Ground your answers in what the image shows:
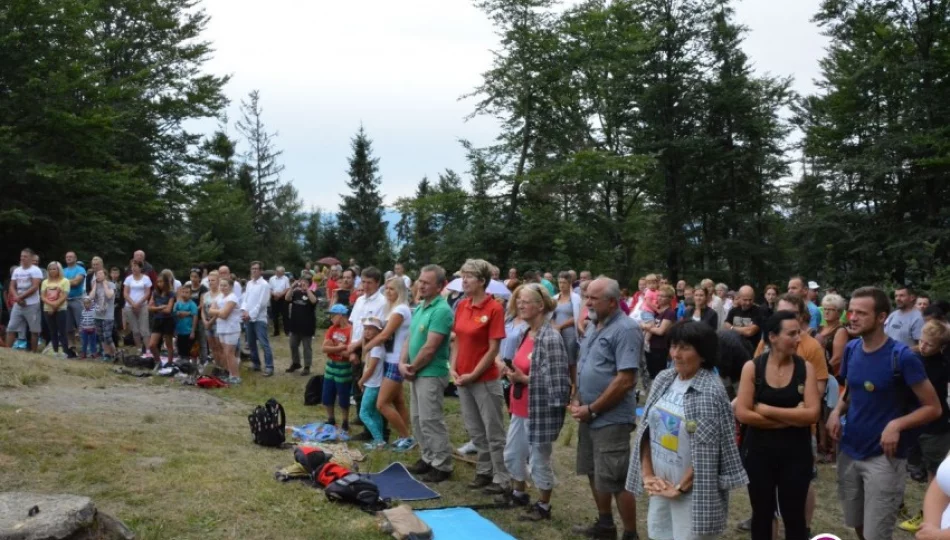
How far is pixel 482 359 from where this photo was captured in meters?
6.31

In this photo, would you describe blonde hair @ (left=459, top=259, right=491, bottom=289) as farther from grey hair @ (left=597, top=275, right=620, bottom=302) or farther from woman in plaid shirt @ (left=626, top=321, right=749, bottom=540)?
woman in plaid shirt @ (left=626, top=321, right=749, bottom=540)

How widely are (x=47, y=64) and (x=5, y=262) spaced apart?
5421 millimetres

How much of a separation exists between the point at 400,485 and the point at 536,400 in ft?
5.22

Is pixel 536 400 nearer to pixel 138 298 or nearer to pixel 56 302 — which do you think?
pixel 138 298

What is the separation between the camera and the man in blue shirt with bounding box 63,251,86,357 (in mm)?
13148

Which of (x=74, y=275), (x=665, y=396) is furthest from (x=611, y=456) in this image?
(x=74, y=275)

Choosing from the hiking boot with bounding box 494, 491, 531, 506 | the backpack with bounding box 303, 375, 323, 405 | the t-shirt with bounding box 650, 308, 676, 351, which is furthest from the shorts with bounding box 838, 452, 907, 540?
the backpack with bounding box 303, 375, 323, 405

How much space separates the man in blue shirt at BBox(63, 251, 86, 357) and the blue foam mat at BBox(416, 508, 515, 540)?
32.3 feet

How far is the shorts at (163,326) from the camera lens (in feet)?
41.0

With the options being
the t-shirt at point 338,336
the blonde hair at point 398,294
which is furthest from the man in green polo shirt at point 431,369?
the t-shirt at point 338,336

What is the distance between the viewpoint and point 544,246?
24.7m

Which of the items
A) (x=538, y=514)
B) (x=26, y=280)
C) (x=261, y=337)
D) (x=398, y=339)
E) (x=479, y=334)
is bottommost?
(x=538, y=514)

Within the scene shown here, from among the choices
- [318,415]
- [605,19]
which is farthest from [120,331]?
[605,19]

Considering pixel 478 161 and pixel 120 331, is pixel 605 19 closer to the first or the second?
pixel 478 161
